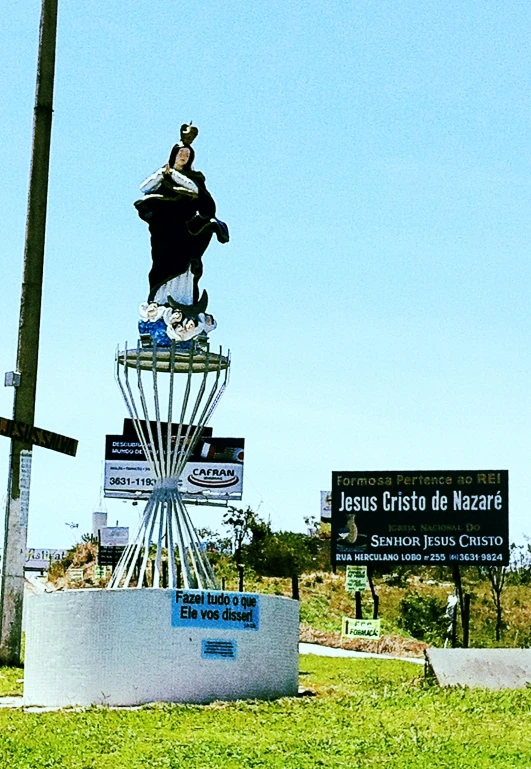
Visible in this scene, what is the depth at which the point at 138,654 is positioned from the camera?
1708cm

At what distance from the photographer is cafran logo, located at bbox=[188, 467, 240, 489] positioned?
171 ft

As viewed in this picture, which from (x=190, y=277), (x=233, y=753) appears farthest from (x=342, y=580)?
(x=233, y=753)

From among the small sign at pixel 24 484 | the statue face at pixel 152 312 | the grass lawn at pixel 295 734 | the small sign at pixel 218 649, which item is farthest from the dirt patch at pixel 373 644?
the statue face at pixel 152 312

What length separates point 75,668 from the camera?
17.3 meters

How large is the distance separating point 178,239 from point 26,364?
15.8 feet

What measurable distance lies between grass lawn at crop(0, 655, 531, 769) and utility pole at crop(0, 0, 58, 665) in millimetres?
6601

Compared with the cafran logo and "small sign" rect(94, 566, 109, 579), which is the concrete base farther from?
"small sign" rect(94, 566, 109, 579)

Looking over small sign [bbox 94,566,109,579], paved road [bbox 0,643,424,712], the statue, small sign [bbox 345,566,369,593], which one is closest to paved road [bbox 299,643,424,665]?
paved road [bbox 0,643,424,712]

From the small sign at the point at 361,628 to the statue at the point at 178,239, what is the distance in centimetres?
1446

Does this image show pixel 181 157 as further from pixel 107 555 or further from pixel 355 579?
pixel 107 555

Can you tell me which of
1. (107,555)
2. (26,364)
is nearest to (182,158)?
(26,364)

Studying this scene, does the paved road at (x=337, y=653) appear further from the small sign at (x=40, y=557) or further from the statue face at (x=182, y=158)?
the small sign at (x=40, y=557)

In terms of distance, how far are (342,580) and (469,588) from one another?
7.06 m

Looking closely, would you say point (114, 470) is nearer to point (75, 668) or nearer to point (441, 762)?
point (75, 668)
